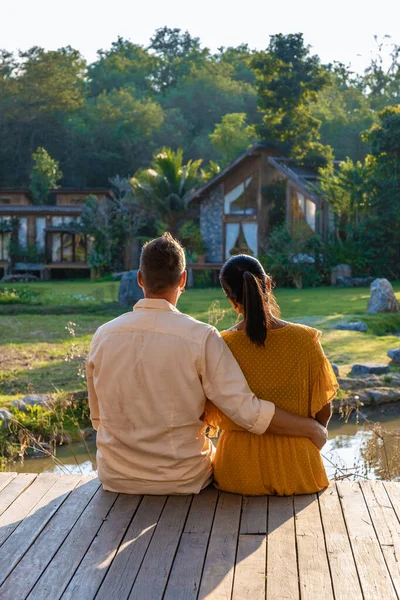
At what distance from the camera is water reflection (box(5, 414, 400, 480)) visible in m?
6.32

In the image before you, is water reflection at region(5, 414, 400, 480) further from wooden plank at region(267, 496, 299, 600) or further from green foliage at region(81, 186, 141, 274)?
green foliage at region(81, 186, 141, 274)

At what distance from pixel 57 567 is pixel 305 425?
1.15 meters

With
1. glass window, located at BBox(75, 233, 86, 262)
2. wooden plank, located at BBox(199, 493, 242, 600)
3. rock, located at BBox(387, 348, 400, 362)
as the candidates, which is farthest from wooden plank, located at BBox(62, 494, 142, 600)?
glass window, located at BBox(75, 233, 86, 262)

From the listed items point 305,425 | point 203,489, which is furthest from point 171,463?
point 305,425

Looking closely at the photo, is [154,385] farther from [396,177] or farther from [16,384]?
[396,177]

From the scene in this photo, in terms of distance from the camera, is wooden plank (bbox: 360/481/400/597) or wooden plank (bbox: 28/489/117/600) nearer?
wooden plank (bbox: 28/489/117/600)

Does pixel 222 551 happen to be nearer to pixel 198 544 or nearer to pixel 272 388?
pixel 198 544

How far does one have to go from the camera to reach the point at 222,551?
3.10 metres

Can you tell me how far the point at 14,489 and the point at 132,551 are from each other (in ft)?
3.30

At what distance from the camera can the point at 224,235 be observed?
27984 millimetres

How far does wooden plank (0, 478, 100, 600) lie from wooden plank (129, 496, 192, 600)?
0.35 m

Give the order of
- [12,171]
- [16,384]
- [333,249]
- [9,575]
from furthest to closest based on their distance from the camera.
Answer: [12,171], [333,249], [16,384], [9,575]

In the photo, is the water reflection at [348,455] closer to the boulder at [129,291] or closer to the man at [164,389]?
the man at [164,389]

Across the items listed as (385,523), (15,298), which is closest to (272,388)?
(385,523)
